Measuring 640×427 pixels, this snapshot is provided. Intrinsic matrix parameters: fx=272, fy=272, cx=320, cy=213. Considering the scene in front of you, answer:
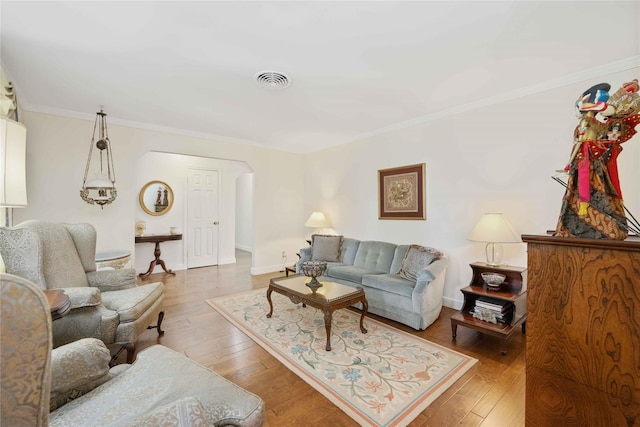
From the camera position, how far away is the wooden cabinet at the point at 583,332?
88cm

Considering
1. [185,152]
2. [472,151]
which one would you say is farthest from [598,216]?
[185,152]

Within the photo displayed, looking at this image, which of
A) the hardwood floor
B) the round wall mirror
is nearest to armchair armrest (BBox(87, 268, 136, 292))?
the hardwood floor

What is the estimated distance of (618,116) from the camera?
3.31 ft

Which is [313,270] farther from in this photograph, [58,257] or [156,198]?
[156,198]

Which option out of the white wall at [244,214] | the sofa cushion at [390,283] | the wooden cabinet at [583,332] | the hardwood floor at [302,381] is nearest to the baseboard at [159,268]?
the hardwood floor at [302,381]

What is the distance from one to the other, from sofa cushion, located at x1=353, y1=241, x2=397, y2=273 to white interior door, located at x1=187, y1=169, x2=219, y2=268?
12.2ft

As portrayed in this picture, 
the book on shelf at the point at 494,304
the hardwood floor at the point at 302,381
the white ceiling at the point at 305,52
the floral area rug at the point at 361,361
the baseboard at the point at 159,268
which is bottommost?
the hardwood floor at the point at 302,381

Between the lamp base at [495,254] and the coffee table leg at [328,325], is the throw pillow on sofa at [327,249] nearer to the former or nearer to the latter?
the coffee table leg at [328,325]

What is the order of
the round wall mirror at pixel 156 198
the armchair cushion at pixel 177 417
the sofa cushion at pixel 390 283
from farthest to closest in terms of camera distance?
the round wall mirror at pixel 156 198 < the sofa cushion at pixel 390 283 < the armchair cushion at pixel 177 417

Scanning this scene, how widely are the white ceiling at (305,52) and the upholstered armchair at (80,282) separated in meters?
1.50

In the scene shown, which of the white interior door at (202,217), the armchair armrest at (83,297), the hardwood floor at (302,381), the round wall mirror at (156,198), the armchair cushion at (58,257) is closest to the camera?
the hardwood floor at (302,381)

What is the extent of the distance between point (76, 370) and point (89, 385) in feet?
0.35

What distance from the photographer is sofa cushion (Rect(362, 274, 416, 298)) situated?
9.62ft

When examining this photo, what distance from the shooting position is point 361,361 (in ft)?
7.30
